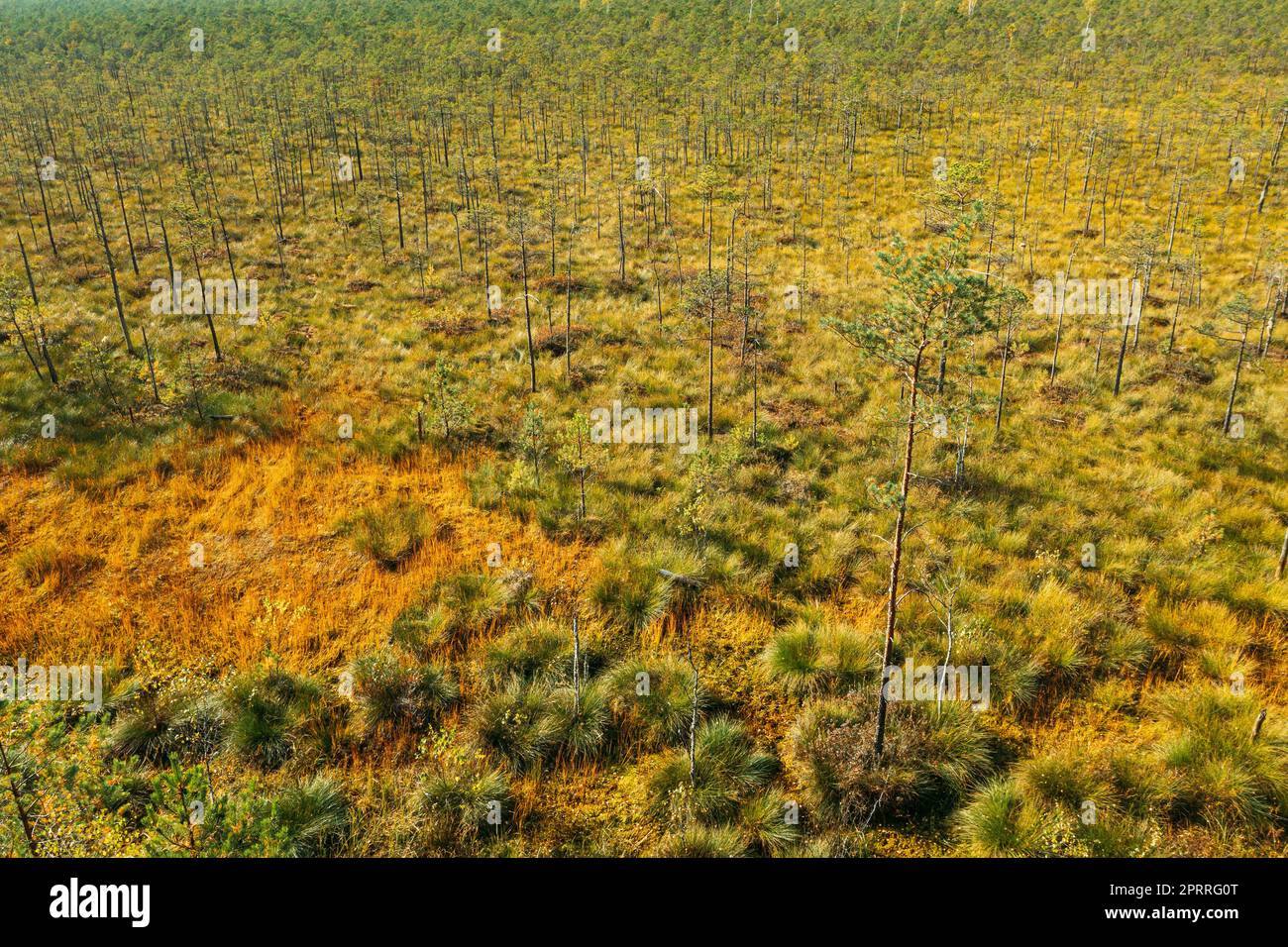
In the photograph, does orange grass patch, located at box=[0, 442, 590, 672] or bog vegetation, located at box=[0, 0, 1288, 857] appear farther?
orange grass patch, located at box=[0, 442, 590, 672]

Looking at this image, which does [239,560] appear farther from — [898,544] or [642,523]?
[898,544]

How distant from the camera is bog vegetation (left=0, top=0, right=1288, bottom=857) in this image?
7.97m

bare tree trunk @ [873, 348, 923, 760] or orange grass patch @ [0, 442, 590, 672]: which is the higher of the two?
bare tree trunk @ [873, 348, 923, 760]

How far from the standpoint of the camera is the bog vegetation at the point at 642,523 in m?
7.97

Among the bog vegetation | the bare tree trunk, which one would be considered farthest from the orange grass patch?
the bare tree trunk

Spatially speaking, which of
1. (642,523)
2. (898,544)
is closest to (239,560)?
(642,523)

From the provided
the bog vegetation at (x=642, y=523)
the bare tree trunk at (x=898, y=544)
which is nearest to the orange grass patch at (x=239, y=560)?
the bog vegetation at (x=642, y=523)

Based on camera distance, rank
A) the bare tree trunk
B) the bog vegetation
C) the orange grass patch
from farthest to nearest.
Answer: the orange grass patch < the bog vegetation < the bare tree trunk

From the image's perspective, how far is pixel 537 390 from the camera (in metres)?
21.3

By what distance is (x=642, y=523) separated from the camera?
14.6m

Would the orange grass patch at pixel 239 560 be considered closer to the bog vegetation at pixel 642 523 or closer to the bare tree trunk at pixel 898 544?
the bog vegetation at pixel 642 523

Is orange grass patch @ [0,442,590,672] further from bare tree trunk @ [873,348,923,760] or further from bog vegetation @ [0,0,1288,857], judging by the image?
bare tree trunk @ [873,348,923,760]
